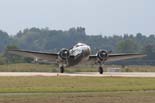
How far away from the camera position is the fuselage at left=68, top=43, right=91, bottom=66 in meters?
59.8

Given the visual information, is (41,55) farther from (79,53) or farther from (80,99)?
(80,99)

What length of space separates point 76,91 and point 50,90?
158 centimetres

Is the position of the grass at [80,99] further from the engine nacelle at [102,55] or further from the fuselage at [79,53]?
the engine nacelle at [102,55]

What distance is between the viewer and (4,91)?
29859 millimetres

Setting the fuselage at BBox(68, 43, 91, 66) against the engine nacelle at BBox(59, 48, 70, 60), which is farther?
the engine nacelle at BBox(59, 48, 70, 60)

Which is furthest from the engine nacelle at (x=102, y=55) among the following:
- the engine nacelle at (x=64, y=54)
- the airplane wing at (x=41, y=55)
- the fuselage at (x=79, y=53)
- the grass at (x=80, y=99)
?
the grass at (x=80, y=99)

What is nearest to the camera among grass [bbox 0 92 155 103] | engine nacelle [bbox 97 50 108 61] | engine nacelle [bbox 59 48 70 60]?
grass [bbox 0 92 155 103]

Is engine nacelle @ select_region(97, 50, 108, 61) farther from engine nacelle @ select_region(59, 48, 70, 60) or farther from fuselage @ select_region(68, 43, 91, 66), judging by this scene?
engine nacelle @ select_region(59, 48, 70, 60)

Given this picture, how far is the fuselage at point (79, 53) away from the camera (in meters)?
59.8

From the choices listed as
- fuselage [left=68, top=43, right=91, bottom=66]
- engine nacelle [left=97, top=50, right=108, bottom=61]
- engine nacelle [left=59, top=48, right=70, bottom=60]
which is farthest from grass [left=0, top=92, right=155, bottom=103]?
engine nacelle [left=59, top=48, right=70, bottom=60]

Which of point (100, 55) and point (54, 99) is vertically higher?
point (100, 55)

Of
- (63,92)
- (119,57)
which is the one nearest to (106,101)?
(63,92)

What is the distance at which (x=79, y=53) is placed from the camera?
5984 centimetres

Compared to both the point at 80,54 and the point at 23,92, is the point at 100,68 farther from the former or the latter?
the point at 23,92
